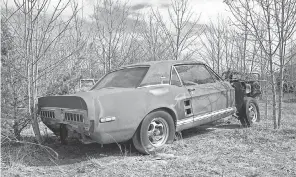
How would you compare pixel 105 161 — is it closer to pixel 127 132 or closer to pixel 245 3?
pixel 127 132

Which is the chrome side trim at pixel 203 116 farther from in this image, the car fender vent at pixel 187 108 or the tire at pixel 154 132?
the tire at pixel 154 132

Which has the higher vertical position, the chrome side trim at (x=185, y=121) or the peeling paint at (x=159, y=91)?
the peeling paint at (x=159, y=91)

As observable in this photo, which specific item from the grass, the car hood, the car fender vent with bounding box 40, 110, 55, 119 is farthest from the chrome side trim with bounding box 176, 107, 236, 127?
the car fender vent with bounding box 40, 110, 55, 119

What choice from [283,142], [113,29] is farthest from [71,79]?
[113,29]

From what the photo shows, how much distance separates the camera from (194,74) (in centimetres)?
491

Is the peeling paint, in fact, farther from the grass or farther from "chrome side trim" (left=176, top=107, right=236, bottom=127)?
the grass

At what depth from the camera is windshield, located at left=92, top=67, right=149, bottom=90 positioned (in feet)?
13.7

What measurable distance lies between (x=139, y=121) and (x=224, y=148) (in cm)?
143

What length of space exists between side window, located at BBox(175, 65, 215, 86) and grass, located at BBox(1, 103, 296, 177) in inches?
41.1

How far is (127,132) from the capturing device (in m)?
3.51

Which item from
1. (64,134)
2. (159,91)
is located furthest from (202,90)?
(64,134)

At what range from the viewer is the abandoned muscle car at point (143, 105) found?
3334 mm

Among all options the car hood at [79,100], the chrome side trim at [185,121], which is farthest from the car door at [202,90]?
the car hood at [79,100]

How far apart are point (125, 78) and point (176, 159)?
5.31 feet
